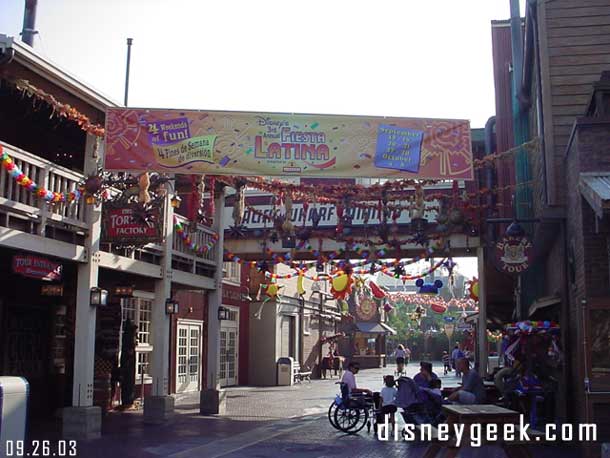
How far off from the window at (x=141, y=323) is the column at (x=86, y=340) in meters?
6.67

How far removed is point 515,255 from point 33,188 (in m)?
9.15

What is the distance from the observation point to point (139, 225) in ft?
45.4

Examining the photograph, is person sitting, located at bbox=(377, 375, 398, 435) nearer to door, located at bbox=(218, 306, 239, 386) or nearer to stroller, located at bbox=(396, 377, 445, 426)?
stroller, located at bbox=(396, 377, 445, 426)

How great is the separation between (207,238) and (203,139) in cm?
568

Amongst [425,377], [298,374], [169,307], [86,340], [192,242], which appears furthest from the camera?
[298,374]

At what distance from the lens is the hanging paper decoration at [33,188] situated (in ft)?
37.3

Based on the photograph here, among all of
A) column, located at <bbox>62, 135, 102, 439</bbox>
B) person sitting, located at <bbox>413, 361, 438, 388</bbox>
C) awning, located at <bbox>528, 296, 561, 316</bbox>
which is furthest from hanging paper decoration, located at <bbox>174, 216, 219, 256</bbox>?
awning, located at <bbox>528, 296, 561, 316</bbox>

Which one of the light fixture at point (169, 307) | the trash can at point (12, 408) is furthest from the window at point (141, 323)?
the trash can at point (12, 408)

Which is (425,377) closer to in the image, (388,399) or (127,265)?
(388,399)

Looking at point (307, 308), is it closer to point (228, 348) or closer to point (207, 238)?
point (228, 348)

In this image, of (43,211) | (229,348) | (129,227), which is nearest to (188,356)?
(229,348)

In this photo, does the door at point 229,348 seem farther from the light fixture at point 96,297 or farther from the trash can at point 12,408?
the trash can at point 12,408

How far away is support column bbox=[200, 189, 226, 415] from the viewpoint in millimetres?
18219

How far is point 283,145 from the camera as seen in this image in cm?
1354
